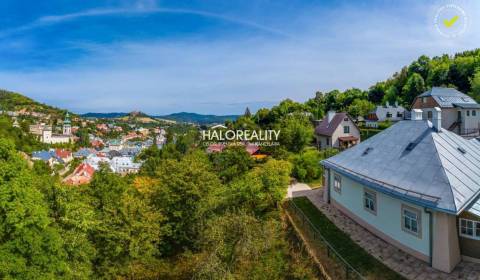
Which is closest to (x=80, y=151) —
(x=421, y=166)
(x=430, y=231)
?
(x=421, y=166)

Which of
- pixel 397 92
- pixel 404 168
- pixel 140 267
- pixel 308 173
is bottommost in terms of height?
pixel 140 267

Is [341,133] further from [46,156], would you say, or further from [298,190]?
[46,156]

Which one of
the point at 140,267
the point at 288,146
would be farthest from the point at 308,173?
the point at 140,267

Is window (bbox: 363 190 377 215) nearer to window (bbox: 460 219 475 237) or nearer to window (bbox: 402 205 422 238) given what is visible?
window (bbox: 402 205 422 238)

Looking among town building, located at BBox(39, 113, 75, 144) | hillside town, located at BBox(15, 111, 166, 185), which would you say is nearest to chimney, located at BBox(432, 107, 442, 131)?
hillside town, located at BBox(15, 111, 166, 185)

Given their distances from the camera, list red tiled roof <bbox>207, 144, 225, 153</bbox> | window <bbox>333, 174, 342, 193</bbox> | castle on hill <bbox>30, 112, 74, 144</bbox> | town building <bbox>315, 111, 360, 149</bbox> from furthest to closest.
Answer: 1. castle on hill <bbox>30, 112, 74, 144</bbox>
2. red tiled roof <bbox>207, 144, 225, 153</bbox>
3. town building <bbox>315, 111, 360, 149</bbox>
4. window <bbox>333, 174, 342, 193</bbox>

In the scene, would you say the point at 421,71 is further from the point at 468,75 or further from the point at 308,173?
the point at 308,173
